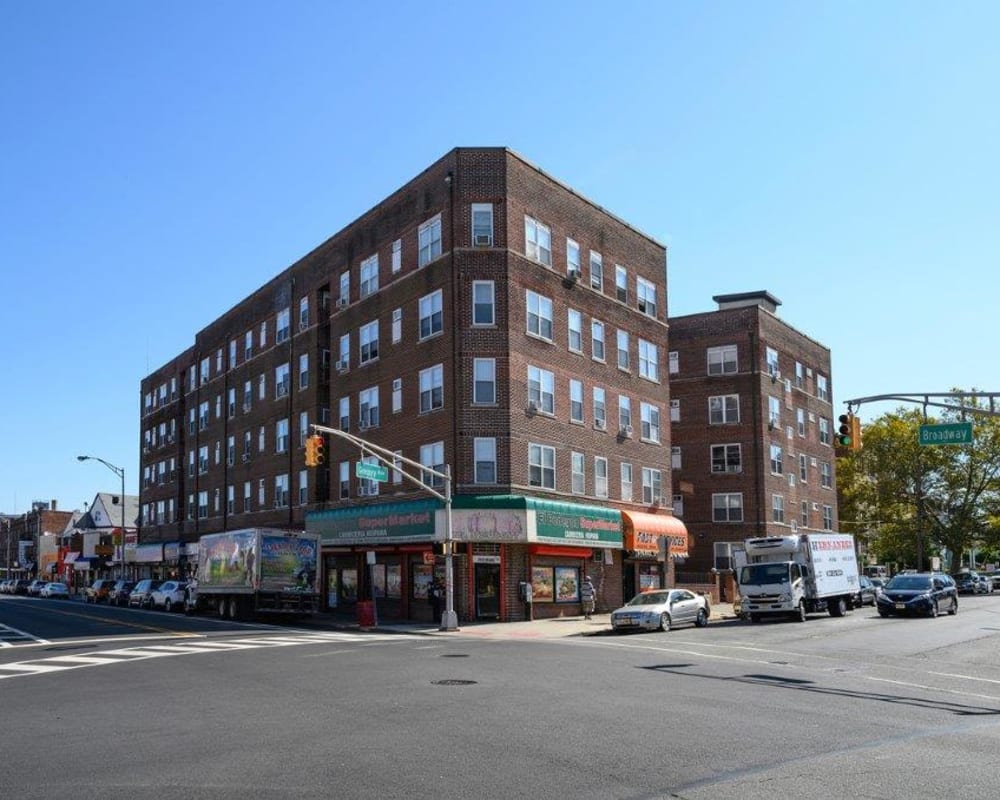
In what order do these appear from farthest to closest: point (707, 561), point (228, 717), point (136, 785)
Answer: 1. point (707, 561)
2. point (228, 717)
3. point (136, 785)

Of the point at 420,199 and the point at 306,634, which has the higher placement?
the point at 420,199

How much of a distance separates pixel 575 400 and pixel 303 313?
17185 millimetres

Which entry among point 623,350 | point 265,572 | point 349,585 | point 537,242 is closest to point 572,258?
point 537,242

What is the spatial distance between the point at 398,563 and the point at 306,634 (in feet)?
34.1

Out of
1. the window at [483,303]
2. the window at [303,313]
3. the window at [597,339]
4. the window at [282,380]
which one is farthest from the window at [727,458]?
the window at [282,380]

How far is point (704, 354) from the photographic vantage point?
5975 centimetres

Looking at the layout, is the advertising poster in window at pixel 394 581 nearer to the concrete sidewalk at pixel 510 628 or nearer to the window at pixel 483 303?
the concrete sidewalk at pixel 510 628

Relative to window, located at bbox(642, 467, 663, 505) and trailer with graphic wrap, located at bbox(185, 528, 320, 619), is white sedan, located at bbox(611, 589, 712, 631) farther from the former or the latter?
trailer with graphic wrap, located at bbox(185, 528, 320, 619)

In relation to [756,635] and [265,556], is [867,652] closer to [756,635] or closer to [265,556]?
[756,635]

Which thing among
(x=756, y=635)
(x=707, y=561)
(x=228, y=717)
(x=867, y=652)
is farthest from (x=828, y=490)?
(x=228, y=717)

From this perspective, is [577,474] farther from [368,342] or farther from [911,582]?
[911,582]

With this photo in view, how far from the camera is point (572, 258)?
1693 inches

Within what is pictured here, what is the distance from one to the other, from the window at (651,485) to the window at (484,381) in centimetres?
1154

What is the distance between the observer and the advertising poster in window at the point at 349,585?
44.1m
